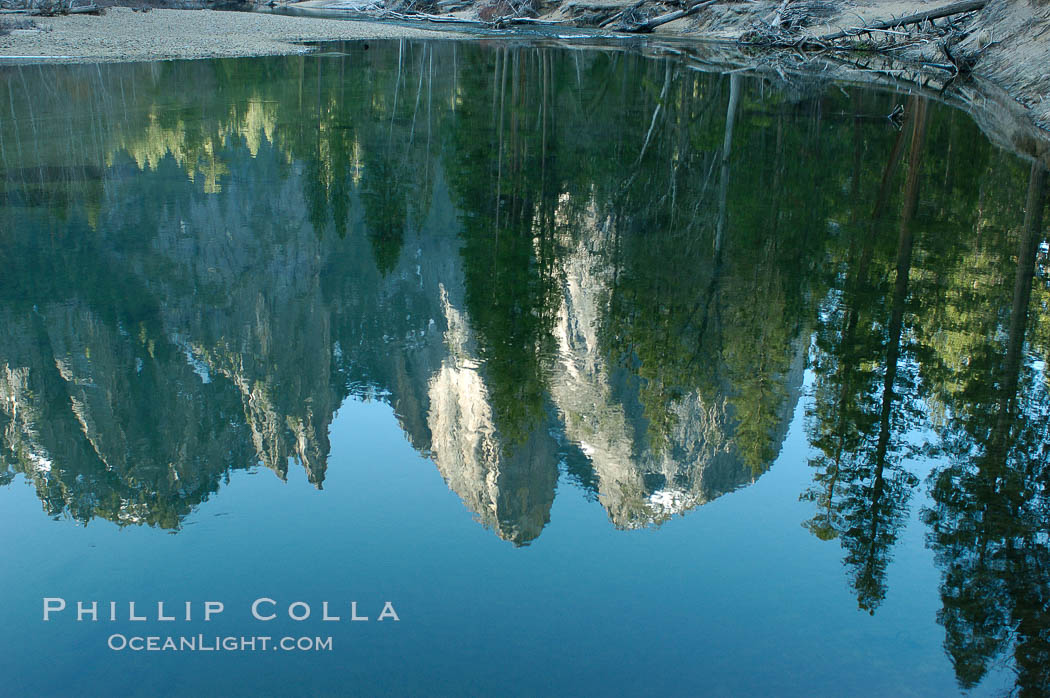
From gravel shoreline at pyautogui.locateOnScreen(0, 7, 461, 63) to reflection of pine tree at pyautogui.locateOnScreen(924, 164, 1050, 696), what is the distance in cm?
4312

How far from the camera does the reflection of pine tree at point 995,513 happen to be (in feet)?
25.5

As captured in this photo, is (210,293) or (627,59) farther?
(627,59)

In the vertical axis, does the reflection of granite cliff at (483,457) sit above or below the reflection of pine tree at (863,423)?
below

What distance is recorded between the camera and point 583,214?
2020 cm

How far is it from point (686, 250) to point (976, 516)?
9163 mm

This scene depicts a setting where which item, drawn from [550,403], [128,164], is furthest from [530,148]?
[550,403]

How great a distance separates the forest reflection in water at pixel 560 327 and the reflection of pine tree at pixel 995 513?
32 millimetres

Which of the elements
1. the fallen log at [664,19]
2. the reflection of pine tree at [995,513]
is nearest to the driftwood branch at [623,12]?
the fallen log at [664,19]

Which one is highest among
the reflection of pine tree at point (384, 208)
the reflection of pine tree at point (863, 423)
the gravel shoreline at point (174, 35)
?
the reflection of pine tree at point (863, 423)

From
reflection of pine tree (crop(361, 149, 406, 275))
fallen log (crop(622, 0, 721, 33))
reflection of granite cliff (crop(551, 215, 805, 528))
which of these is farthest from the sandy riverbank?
reflection of granite cliff (crop(551, 215, 805, 528))

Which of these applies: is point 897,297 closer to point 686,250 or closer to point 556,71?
point 686,250

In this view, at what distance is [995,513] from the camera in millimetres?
9492

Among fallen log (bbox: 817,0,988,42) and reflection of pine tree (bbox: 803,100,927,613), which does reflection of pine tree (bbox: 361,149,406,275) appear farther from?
fallen log (bbox: 817,0,988,42)

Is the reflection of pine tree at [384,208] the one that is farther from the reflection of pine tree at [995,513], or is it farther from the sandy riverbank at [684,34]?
the sandy riverbank at [684,34]
